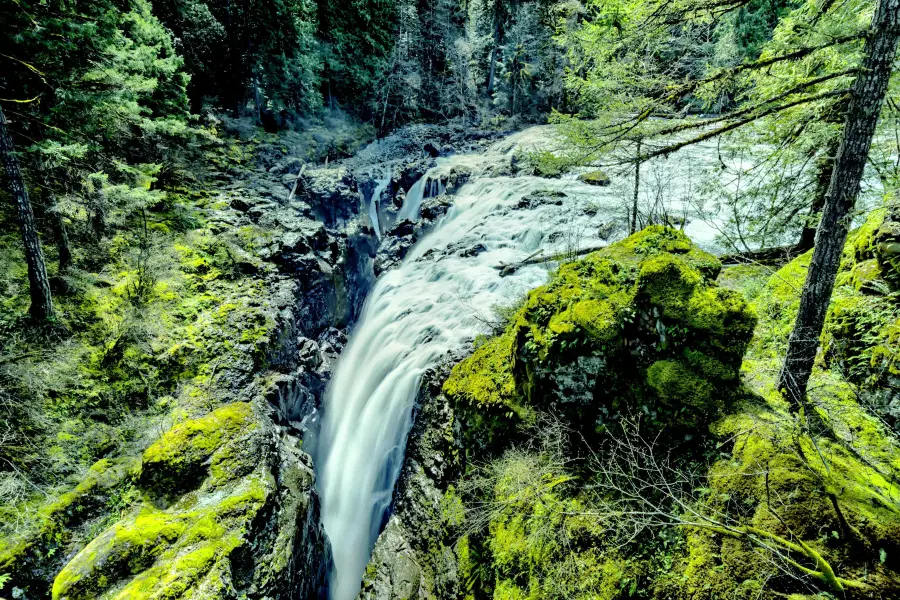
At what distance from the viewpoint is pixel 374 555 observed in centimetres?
743

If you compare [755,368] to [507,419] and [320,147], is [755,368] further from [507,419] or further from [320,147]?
[320,147]

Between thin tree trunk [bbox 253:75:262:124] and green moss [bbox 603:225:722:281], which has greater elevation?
thin tree trunk [bbox 253:75:262:124]

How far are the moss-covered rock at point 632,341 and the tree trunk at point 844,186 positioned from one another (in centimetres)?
57

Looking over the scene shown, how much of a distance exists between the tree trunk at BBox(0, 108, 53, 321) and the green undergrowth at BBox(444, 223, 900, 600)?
9247mm

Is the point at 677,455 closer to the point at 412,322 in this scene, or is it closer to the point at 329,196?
the point at 412,322

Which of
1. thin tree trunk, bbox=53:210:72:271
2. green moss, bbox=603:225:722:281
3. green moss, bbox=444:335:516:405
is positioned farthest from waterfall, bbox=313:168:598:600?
thin tree trunk, bbox=53:210:72:271

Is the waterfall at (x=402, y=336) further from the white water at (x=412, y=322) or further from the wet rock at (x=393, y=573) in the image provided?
the wet rock at (x=393, y=573)

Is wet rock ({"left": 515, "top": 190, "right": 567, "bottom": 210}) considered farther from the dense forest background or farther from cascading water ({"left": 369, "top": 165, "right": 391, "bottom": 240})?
cascading water ({"left": 369, "top": 165, "right": 391, "bottom": 240})

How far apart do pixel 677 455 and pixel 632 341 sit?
1.51m

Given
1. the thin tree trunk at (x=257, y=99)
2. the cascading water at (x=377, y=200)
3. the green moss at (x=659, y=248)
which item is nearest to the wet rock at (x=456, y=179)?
the cascading water at (x=377, y=200)

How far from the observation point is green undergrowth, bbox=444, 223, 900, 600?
133 inches

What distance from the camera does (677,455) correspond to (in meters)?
4.62

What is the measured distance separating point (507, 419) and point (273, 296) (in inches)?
337

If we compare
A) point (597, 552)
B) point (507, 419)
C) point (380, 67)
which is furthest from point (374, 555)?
point (380, 67)
